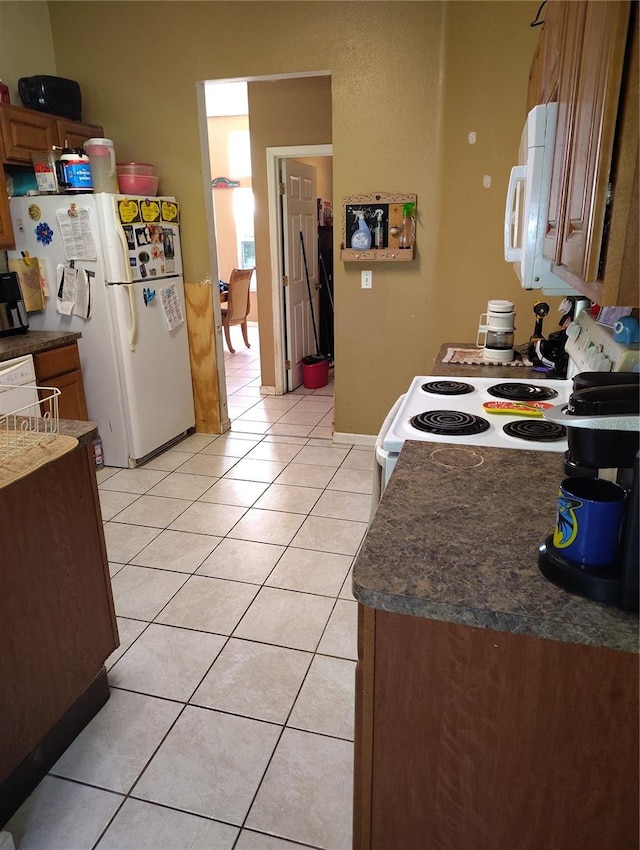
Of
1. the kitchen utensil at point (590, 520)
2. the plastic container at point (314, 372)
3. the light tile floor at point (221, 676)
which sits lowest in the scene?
the light tile floor at point (221, 676)

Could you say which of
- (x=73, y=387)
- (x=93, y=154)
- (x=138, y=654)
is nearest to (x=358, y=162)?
(x=93, y=154)

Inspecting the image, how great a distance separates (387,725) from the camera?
0.96 meters

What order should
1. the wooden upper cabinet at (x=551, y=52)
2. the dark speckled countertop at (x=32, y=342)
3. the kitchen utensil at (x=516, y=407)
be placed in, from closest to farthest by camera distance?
the wooden upper cabinet at (x=551, y=52) → the kitchen utensil at (x=516, y=407) → the dark speckled countertop at (x=32, y=342)

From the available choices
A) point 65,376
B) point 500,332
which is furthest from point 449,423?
point 65,376

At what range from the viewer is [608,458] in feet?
2.62

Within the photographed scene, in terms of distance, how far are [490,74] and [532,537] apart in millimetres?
3075

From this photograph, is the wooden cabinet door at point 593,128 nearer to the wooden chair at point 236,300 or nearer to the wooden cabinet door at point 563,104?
the wooden cabinet door at point 563,104

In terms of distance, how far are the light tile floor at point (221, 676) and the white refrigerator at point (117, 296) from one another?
0.42m

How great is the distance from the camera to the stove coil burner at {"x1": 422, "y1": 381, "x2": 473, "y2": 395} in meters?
2.03

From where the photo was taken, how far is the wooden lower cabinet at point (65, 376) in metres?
3.09

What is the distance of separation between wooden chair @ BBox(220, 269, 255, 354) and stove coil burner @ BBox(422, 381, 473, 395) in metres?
4.81

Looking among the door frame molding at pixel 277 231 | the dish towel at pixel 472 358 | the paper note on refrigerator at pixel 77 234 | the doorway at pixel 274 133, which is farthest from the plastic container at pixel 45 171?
the dish towel at pixel 472 358

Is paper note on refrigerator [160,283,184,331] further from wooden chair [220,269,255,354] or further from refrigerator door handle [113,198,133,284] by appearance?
wooden chair [220,269,255,354]

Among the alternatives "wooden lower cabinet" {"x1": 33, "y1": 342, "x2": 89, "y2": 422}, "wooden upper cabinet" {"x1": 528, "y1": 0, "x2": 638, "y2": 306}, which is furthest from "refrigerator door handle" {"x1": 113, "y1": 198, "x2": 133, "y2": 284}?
"wooden upper cabinet" {"x1": 528, "y1": 0, "x2": 638, "y2": 306}
